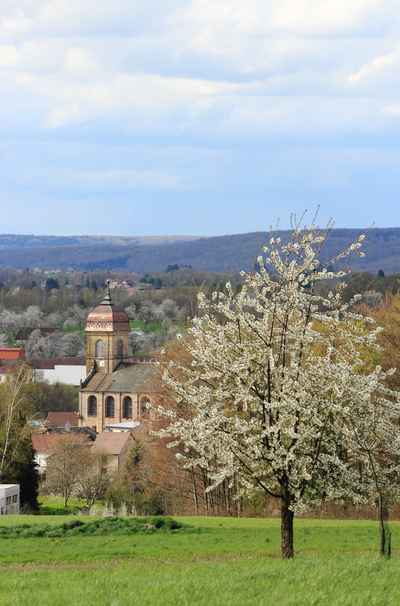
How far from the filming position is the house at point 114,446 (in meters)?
58.0

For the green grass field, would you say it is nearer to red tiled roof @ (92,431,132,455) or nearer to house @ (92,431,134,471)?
house @ (92,431,134,471)

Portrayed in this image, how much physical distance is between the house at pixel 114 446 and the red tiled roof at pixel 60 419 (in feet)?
54.2

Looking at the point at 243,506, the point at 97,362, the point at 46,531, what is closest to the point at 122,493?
the point at 243,506

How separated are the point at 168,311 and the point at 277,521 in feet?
462

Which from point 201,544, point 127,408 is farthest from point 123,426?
point 201,544

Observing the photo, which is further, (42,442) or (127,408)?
(127,408)

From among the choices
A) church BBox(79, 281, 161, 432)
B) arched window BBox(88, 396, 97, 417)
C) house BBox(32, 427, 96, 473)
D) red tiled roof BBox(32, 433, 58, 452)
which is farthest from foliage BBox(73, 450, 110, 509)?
arched window BBox(88, 396, 97, 417)

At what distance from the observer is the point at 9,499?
33844mm

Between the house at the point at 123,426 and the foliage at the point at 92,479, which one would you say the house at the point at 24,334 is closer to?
the house at the point at 123,426

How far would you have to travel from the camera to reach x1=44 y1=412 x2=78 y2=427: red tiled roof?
3103 inches

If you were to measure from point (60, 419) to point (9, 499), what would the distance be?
47.8 m

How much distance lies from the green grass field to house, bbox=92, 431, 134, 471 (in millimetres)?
37705

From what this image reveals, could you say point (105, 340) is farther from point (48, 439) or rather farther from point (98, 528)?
point (98, 528)

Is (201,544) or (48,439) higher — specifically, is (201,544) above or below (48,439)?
above
